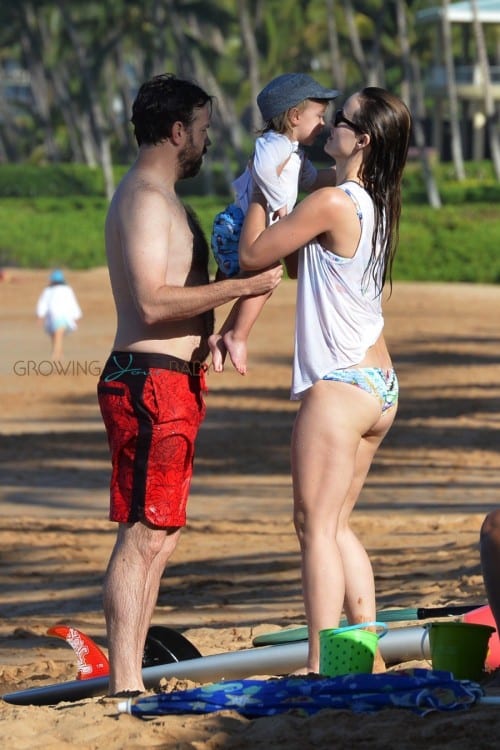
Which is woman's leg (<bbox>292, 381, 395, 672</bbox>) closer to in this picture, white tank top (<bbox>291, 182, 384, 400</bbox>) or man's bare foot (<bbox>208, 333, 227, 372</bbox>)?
white tank top (<bbox>291, 182, 384, 400</bbox>)

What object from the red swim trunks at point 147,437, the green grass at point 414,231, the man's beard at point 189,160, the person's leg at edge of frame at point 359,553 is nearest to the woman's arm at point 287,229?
the man's beard at point 189,160

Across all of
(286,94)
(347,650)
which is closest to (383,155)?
(286,94)

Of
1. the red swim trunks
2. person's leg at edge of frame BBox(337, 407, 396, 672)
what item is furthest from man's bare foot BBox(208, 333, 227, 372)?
person's leg at edge of frame BBox(337, 407, 396, 672)

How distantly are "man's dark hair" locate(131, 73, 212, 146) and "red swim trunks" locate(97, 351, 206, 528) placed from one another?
718 millimetres

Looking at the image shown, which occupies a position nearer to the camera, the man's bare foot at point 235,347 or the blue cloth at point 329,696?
the blue cloth at point 329,696

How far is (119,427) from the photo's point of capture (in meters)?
4.38

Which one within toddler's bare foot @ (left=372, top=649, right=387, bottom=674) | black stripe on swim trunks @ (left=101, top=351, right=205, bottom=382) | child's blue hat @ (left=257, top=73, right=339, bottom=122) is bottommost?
toddler's bare foot @ (left=372, top=649, right=387, bottom=674)

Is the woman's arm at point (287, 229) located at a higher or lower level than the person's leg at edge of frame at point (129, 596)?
higher

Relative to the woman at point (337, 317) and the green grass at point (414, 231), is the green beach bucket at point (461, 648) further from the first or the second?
the green grass at point (414, 231)

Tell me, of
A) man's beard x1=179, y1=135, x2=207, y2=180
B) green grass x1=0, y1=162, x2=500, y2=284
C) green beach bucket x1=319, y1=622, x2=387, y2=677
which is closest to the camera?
green beach bucket x1=319, y1=622, x2=387, y2=677

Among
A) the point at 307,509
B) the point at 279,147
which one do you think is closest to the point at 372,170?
the point at 279,147

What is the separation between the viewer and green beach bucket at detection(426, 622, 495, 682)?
4219 mm

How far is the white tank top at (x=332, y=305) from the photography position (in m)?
4.25

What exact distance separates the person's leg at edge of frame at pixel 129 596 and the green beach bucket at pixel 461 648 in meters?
0.90
